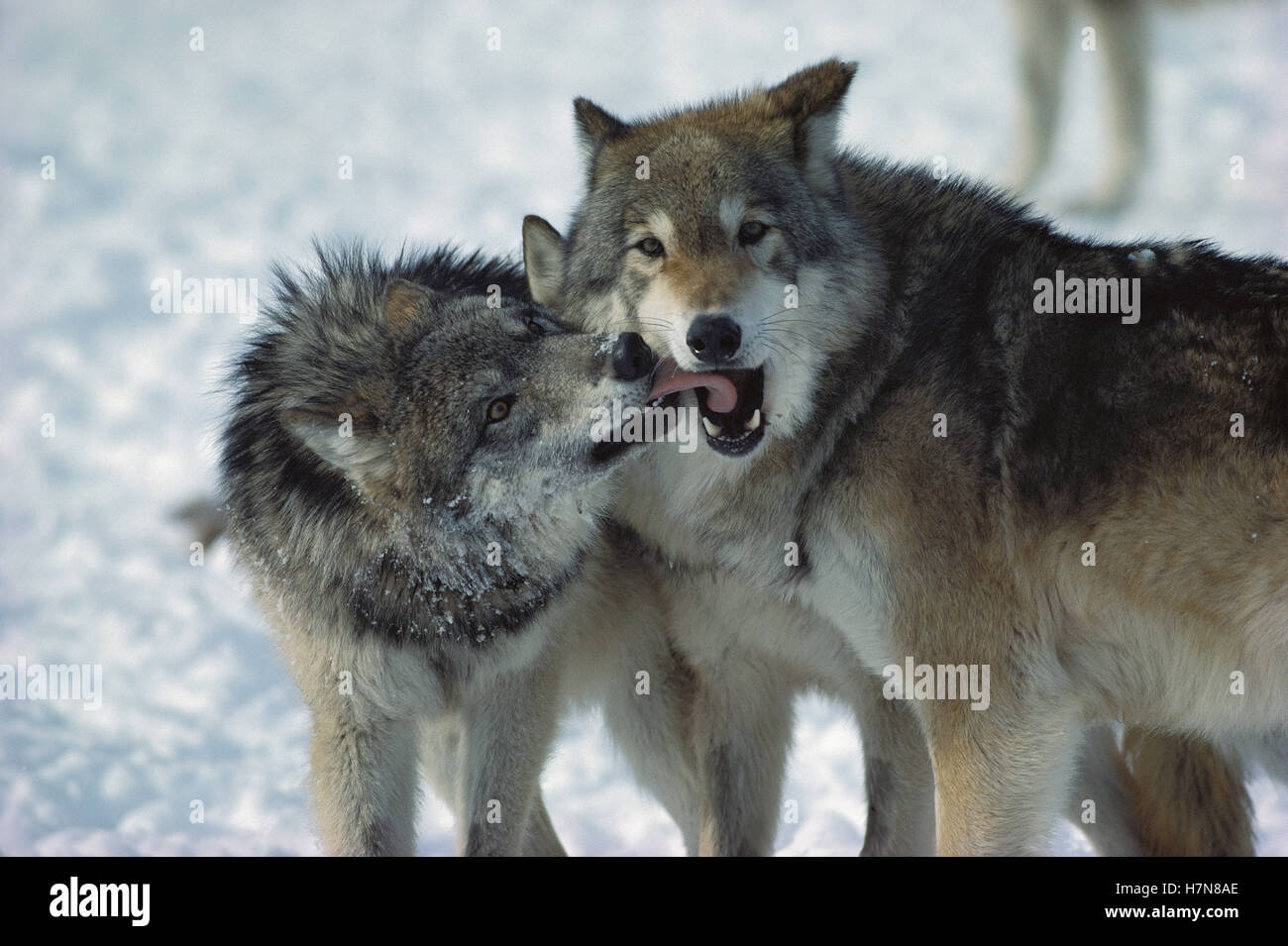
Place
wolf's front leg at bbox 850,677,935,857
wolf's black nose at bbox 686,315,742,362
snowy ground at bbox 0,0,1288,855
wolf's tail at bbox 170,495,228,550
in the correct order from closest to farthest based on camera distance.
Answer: wolf's black nose at bbox 686,315,742,362, wolf's front leg at bbox 850,677,935,857, snowy ground at bbox 0,0,1288,855, wolf's tail at bbox 170,495,228,550

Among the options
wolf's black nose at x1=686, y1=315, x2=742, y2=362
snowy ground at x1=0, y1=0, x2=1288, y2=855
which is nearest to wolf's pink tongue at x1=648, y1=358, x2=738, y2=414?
wolf's black nose at x1=686, y1=315, x2=742, y2=362

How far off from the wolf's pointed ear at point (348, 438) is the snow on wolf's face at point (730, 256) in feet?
2.07

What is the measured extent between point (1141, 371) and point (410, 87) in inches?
251

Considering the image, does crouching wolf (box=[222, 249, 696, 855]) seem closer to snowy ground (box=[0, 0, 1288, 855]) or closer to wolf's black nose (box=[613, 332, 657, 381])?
wolf's black nose (box=[613, 332, 657, 381])

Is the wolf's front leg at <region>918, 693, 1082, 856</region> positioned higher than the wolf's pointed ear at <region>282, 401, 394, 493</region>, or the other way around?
the wolf's pointed ear at <region>282, 401, 394, 493</region>

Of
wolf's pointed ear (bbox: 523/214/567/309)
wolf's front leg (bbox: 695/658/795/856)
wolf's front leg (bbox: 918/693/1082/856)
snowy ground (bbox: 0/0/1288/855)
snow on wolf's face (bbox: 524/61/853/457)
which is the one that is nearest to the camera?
snow on wolf's face (bbox: 524/61/853/457)

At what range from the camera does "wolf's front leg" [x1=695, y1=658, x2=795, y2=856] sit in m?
3.84

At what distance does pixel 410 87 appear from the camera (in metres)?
8.31

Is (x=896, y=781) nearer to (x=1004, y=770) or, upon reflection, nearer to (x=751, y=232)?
(x=1004, y=770)

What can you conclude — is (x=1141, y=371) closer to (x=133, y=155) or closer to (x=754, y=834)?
(x=754, y=834)

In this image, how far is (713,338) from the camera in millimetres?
2875

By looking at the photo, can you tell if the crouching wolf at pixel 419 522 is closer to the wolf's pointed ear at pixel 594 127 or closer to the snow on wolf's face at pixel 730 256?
the snow on wolf's face at pixel 730 256

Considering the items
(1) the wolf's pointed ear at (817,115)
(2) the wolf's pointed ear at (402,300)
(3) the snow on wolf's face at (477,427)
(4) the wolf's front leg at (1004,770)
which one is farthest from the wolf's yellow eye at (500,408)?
(4) the wolf's front leg at (1004,770)

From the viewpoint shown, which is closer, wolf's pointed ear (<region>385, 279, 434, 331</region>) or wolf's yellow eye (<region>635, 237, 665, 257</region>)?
wolf's yellow eye (<region>635, 237, 665, 257</region>)
